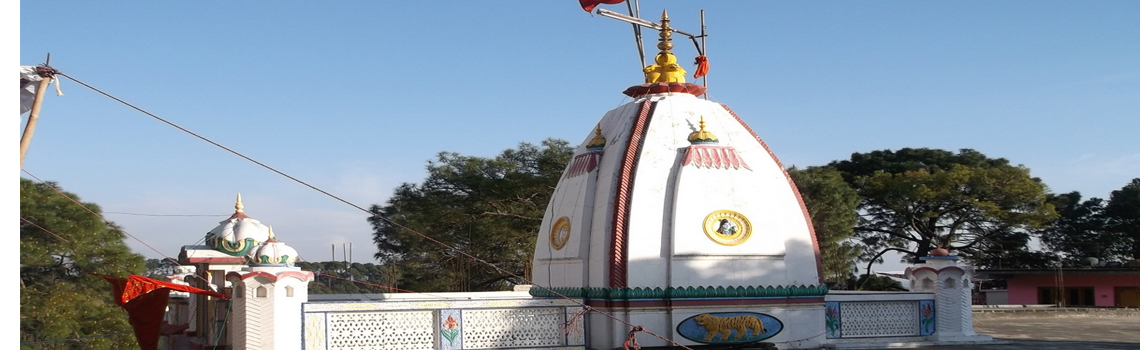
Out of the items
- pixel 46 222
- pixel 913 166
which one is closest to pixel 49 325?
pixel 46 222

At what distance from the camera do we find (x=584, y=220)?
13211 mm

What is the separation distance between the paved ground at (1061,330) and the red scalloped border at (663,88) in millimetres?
4903

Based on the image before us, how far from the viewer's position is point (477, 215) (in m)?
30.0

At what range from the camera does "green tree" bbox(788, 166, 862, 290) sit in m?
30.0

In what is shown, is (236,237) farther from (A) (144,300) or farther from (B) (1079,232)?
(B) (1079,232)

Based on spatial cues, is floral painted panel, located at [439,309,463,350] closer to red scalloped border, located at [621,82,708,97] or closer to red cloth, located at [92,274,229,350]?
red cloth, located at [92,274,229,350]

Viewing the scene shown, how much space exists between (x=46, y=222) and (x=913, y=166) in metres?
29.2

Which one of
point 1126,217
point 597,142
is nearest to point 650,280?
point 597,142

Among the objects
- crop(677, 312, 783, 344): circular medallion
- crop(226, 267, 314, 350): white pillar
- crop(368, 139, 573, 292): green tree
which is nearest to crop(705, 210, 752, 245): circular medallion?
crop(677, 312, 783, 344): circular medallion

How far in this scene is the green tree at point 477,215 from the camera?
29211 millimetres

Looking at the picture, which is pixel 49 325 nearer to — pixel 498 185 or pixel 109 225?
pixel 109 225

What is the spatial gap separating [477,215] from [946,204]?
1590 cm

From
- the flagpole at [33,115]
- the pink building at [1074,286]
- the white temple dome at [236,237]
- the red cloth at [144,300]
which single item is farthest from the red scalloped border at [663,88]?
the pink building at [1074,286]

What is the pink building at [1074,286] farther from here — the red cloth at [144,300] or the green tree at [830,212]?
the red cloth at [144,300]
